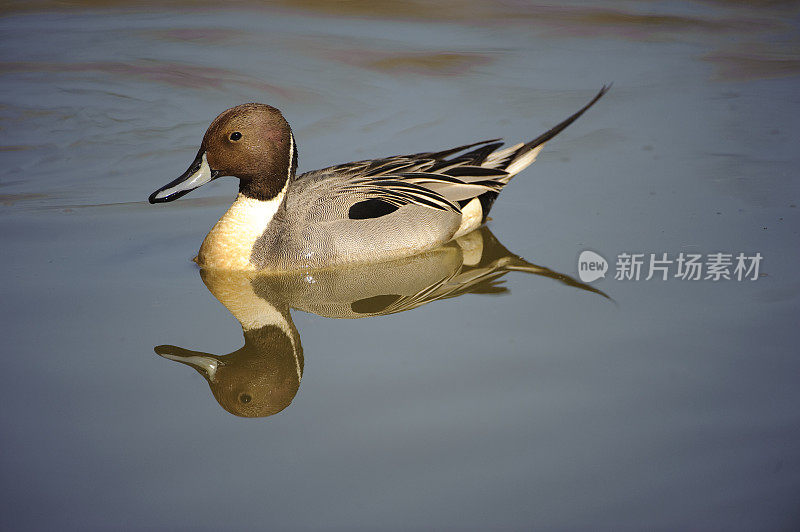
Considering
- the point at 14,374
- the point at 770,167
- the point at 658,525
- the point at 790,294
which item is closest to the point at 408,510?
the point at 658,525

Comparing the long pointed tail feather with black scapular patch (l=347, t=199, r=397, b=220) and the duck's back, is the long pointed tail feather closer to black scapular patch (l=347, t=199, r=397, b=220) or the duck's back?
the duck's back

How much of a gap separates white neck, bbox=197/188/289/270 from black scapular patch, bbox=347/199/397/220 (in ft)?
1.46

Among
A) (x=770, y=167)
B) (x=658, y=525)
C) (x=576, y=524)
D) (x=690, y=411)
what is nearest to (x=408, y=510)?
(x=576, y=524)

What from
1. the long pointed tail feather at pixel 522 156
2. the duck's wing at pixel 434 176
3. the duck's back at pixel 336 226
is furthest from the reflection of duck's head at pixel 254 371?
the long pointed tail feather at pixel 522 156

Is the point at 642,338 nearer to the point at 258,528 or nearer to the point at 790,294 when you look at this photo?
the point at 790,294

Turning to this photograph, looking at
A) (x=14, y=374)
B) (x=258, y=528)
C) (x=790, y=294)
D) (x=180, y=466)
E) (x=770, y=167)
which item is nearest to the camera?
(x=258, y=528)

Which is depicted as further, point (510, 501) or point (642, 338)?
point (642, 338)

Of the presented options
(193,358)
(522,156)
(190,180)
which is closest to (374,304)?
(193,358)

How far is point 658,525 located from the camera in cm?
335

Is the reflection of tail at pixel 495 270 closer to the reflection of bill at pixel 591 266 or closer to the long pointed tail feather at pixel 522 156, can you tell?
the reflection of bill at pixel 591 266

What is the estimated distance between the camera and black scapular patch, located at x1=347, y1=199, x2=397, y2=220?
18.4 feet

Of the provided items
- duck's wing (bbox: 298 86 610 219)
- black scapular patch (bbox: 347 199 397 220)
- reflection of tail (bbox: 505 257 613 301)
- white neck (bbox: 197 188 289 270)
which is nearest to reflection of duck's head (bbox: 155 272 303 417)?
white neck (bbox: 197 188 289 270)

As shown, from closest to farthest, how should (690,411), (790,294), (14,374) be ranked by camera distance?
(690,411)
(14,374)
(790,294)

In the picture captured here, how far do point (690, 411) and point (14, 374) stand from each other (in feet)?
9.94
